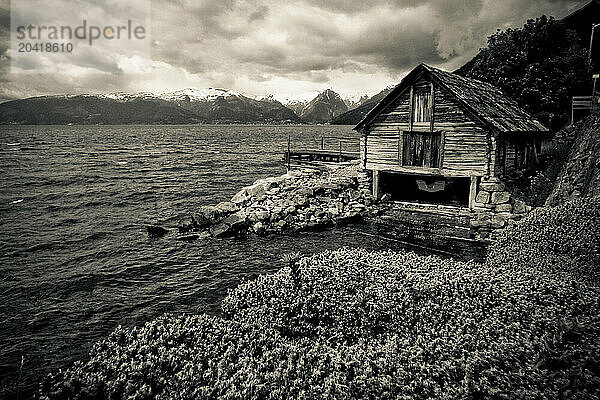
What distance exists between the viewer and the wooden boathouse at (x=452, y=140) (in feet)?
66.6

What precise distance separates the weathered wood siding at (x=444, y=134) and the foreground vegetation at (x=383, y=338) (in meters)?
8.27

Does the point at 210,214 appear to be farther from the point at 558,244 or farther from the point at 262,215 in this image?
the point at 558,244

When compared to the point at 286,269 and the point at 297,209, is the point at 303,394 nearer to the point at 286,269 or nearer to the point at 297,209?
the point at 286,269

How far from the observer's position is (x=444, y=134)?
21.4 meters

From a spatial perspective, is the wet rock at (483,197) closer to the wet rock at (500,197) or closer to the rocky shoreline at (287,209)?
the wet rock at (500,197)

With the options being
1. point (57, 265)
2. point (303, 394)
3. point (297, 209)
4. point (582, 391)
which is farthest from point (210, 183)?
point (582, 391)

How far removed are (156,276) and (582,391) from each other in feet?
48.1

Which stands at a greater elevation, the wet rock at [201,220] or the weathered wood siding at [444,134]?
the weathered wood siding at [444,134]

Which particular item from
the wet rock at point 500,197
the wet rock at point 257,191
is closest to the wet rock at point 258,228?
the wet rock at point 257,191

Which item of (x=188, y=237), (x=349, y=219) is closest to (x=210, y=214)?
(x=188, y=237)

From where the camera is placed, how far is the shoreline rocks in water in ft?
68.3

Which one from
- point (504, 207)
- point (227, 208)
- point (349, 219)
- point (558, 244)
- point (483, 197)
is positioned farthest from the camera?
point (227, 208)

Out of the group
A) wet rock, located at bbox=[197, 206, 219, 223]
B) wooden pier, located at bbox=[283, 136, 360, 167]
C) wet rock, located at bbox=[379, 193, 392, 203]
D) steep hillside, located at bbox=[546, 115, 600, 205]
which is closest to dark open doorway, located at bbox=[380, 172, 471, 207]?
wet rock, located at bbox=[379, 193, 392, 203]

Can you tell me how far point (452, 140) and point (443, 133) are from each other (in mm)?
680
